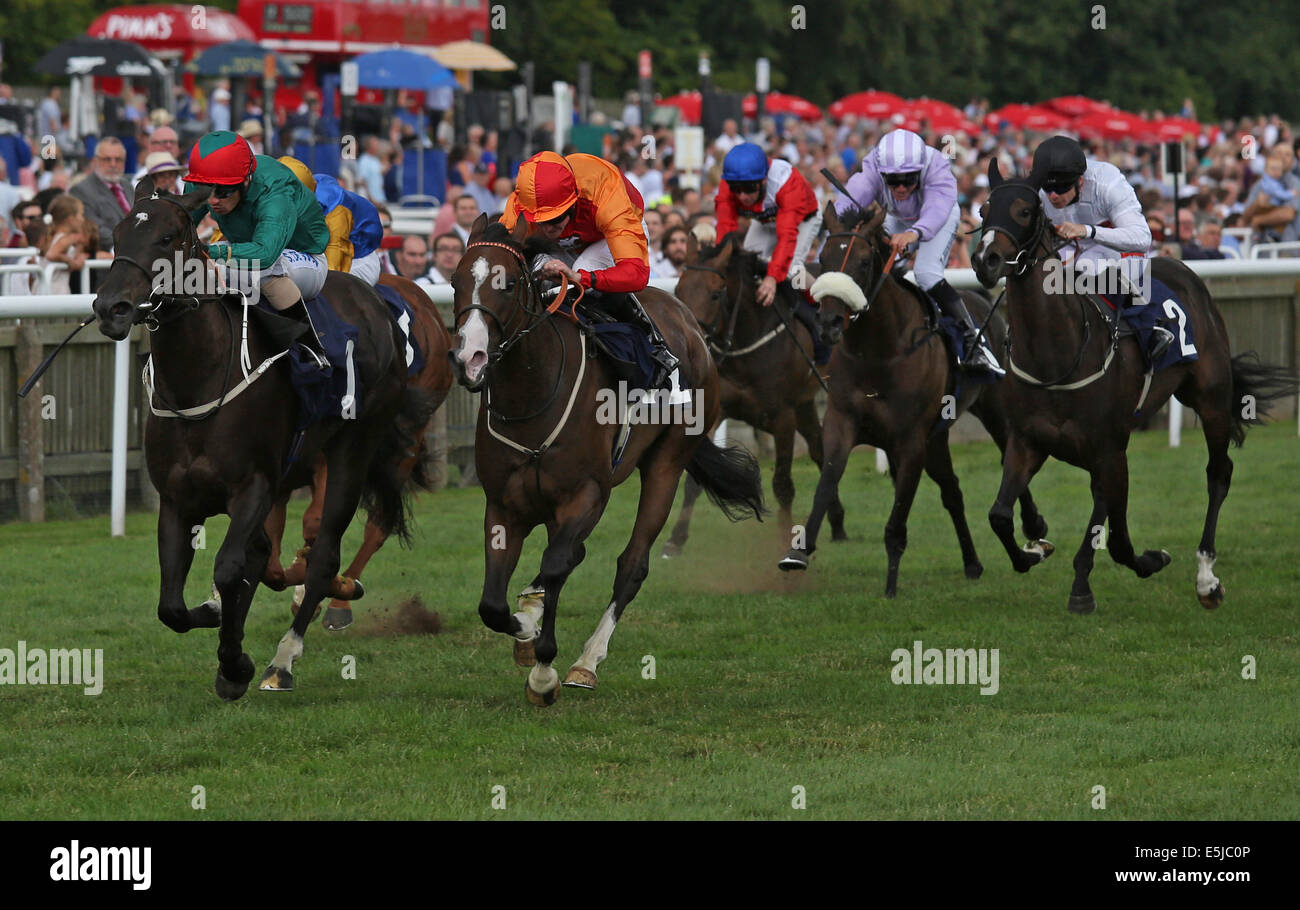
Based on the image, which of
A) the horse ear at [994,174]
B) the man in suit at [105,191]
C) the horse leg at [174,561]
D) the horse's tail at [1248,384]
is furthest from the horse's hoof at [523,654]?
the man in suit at [105,191]

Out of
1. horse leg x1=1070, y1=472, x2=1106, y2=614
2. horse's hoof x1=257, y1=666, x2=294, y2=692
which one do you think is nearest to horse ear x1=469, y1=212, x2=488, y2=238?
horse's hoof x1=257, y1=666, x2=294, y2=692

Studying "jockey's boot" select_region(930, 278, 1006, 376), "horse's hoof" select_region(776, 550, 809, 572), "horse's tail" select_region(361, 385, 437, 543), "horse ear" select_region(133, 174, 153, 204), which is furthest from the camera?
"jockey's boot" select_region(930, 278, 1006, 376)

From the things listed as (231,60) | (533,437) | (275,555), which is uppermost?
(231,60)

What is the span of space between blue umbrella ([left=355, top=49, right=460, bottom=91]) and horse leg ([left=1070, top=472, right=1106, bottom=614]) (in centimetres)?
1700

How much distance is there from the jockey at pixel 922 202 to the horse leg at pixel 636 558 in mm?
1942

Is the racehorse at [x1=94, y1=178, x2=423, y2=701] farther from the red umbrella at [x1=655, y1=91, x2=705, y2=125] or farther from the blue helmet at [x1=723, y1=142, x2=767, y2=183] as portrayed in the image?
the red umbrella at [x1=655, y1=91, x2=705, y2=125]

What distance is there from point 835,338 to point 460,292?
8.69ft

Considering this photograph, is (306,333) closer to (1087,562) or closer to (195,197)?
(195,197)

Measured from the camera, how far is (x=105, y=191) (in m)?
12.4

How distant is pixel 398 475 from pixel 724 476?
53.1 inches

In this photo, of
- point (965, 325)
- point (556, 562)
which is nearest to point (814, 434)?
point (965, 325)

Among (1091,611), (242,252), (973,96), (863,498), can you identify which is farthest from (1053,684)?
(973,96)

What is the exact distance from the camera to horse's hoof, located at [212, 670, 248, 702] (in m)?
7.06

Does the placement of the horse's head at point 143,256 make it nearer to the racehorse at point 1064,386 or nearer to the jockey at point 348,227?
the jockey at point 348,227
